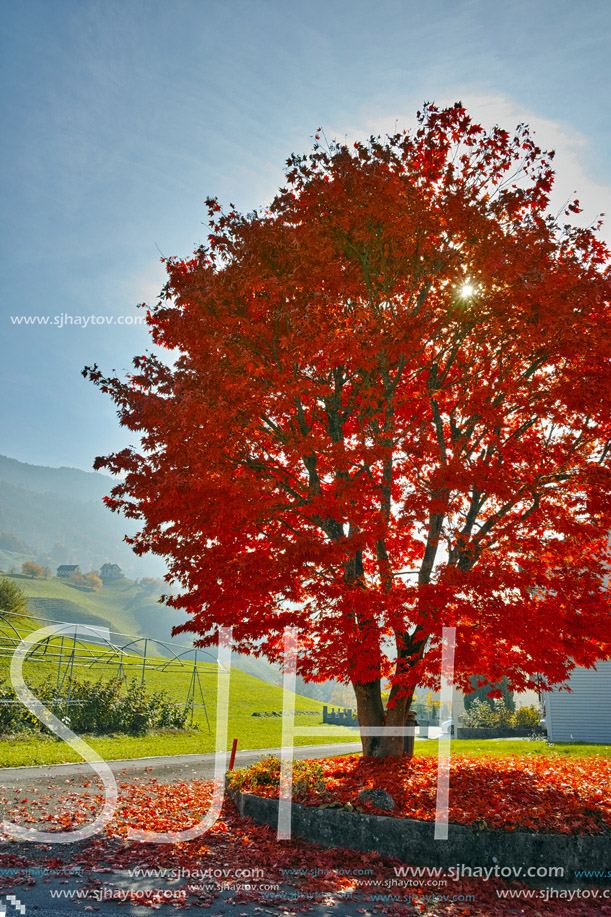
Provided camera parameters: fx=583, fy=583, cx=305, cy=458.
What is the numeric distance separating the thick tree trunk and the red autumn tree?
4 cm

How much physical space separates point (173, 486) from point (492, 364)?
611 centimetres

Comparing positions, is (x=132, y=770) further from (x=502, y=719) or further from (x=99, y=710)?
(x=502, y=719)

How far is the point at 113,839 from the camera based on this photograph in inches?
311

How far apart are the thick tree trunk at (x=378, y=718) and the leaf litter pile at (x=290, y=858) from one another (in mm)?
435

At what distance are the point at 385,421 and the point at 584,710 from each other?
57.1 feet

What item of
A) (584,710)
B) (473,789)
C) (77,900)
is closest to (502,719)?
(584,710)

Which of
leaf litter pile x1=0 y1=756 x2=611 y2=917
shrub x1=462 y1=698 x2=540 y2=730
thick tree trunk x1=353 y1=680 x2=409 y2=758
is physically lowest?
shrub x1=462 y1=698 x2=540 y2=730

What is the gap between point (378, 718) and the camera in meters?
10.6

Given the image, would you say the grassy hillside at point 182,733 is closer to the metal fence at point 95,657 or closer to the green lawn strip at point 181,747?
the green lawn strip at point 181,747

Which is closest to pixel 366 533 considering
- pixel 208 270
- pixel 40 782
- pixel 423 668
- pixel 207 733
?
pixel 423 668

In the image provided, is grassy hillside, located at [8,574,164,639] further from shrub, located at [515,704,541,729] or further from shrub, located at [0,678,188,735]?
shrub, located at [515,704,541,729]

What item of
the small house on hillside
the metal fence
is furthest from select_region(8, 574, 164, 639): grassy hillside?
the small house on hillside

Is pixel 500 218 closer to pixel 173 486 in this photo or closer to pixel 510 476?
pixel 510 476

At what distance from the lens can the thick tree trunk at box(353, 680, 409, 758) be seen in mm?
10461
